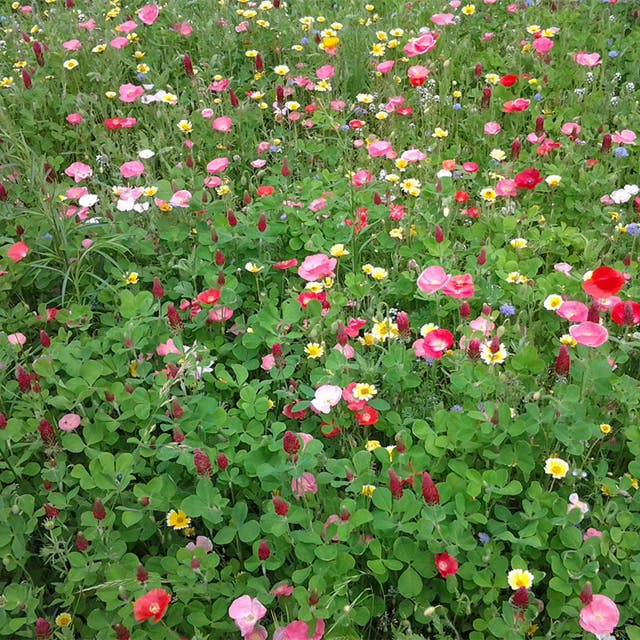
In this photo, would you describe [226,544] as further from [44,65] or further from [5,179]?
[44,65]

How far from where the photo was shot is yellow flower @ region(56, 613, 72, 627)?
186 cm

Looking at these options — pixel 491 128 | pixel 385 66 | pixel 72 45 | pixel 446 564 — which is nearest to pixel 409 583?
pixel 446 564

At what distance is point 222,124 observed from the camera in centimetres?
363

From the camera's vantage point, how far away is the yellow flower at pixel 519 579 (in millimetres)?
1786

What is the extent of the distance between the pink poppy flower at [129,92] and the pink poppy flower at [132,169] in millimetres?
740

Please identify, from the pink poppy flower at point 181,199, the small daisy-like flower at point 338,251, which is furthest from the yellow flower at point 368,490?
the pink poppy flower at point 181,199

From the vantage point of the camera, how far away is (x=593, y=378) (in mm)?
2072

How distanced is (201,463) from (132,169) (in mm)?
1795

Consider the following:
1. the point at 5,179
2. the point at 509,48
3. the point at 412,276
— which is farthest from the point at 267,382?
the point at 509,48

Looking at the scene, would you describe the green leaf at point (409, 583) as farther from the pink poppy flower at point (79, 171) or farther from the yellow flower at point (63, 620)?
the pink poppy flower at point (79, 171)

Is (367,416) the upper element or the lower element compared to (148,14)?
lower

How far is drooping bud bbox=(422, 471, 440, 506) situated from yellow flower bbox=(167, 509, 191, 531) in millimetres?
660

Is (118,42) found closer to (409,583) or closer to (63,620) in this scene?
(63,620)

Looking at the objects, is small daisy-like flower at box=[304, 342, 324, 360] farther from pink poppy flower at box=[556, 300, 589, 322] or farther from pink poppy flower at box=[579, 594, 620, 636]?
pink poppy flower at box=[579, 594, 620, 636]
